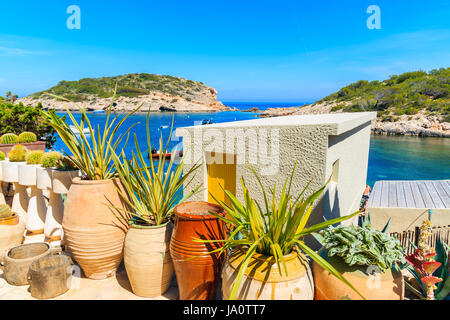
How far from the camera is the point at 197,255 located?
2.60 metres

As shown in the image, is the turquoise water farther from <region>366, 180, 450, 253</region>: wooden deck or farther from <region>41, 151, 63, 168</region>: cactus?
<region>41, 151, 63, 168</region>: cactus

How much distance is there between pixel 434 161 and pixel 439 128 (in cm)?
1430

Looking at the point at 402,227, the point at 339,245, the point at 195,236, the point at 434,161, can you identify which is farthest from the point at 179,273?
the point at 434,161

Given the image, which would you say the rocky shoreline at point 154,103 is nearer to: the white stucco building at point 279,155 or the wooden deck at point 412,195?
the white stucco building at point 279,155

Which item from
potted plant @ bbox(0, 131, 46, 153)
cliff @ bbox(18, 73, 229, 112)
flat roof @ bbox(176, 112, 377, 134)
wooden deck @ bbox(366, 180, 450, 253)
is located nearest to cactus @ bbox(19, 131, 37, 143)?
potted plant @ bbox(0, 131, 46, 153)

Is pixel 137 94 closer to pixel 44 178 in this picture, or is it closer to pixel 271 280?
pixel 44 178

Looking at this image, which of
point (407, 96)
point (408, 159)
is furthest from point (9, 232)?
point (407, 96)

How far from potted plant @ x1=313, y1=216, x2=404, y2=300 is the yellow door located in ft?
10.6

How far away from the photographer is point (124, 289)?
320 cm

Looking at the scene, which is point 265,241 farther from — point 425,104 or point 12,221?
point 425,104

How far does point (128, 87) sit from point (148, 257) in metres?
113

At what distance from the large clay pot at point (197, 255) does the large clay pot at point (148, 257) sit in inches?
11.1

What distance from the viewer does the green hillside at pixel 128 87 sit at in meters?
88.7

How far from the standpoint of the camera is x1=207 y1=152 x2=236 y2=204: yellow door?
5.55 meters
